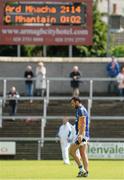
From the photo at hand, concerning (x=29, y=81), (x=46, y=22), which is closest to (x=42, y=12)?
(x=46, y=22)

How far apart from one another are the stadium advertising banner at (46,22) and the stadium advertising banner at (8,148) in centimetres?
692

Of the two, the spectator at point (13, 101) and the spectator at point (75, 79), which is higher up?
the spectator at point (75, 79)

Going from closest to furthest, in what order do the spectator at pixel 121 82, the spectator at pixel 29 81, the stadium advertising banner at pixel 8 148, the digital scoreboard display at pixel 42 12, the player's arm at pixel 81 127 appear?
the player's arm at pixel 81 127, the stadium advertising banner at pixel 8 148, the spectator at pixel 121 82, the spectator at pixel 29 81, the digital scoreboard display at pixel 42 12

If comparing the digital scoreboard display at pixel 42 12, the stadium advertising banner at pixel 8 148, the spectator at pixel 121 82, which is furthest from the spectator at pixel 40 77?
the stadium advertising banner at pixel 8 148

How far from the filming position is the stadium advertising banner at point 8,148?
110ft

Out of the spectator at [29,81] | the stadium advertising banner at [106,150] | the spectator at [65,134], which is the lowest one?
the stadium advertising banner at [106,150]

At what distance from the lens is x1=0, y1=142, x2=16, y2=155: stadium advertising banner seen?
1319 inches

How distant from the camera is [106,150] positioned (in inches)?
1337

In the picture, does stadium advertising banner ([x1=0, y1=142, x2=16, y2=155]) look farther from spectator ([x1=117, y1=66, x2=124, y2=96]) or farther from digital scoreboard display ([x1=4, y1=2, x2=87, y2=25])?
digital scoreboard display ([x1=4, y1=2, x2=87, y2=25])

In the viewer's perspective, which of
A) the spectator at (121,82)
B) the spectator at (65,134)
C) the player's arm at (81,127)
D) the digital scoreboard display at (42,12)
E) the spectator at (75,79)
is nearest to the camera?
the player's arm at (81,127)

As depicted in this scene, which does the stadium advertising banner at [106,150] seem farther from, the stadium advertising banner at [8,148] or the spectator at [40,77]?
the spectator at [40,77]

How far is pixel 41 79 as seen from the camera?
38000 millimetres

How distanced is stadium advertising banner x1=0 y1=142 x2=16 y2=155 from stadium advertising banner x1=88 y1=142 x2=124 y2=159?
2.86 meters

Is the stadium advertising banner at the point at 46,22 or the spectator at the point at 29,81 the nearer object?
the spectator at the point at 29,81
